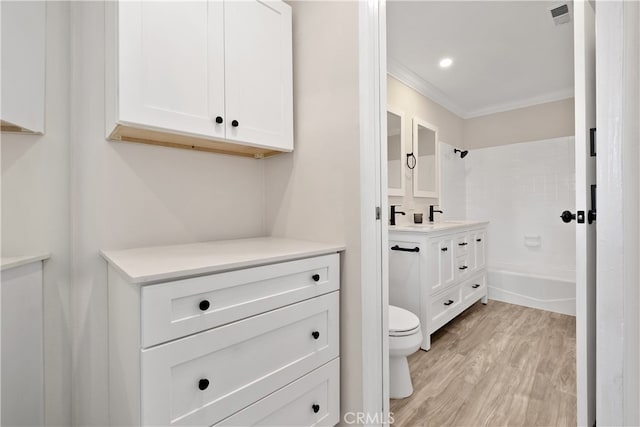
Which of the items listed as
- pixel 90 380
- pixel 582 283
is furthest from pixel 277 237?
pixel 582 283

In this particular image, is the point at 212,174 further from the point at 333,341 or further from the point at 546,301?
the point at 546,301

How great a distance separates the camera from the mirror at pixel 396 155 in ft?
9.23

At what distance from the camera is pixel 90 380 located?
1170mm

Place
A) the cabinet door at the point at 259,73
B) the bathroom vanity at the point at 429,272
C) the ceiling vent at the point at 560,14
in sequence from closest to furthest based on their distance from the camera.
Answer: the cabinet door at the point at 259,73 < the ceiling vent at the point at 560,14 < the bathroom vanity at the point at 429,272

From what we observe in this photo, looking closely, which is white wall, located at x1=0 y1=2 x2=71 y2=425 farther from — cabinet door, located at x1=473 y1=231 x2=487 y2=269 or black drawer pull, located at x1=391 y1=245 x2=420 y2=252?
cabinet door, located at x1=473 y1=231 x2=487 y2=269

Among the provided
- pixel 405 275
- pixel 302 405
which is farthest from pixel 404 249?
pixel 302 405

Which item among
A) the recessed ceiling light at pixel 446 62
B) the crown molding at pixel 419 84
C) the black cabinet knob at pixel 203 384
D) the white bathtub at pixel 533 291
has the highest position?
the recessed ceiling light at pixel 446 62

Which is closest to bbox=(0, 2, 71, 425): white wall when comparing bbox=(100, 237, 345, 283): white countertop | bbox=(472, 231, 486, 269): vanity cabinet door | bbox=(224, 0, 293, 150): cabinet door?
bbox=(100, 237, 345, 283): white countertop

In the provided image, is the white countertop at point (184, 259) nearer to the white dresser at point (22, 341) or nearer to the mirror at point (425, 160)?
the white dresser at point (22, 341)

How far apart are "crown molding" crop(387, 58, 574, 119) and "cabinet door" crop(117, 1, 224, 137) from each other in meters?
1.94

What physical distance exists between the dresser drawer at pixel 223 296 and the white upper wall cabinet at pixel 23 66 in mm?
806

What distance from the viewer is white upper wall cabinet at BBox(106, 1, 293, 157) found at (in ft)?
3.42

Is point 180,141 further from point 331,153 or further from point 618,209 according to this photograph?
point 618,209

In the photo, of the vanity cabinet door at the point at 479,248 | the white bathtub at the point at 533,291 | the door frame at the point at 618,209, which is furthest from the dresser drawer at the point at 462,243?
the door frame at the point at 618,209
